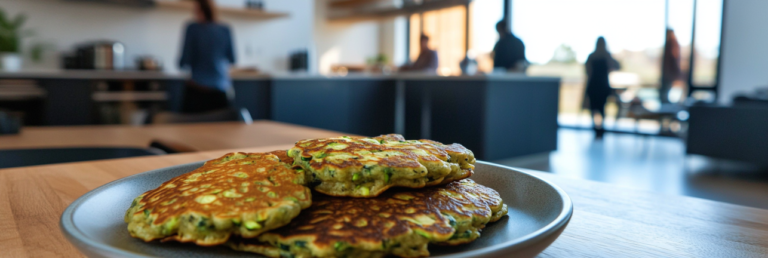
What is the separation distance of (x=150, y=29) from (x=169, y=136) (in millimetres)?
4845

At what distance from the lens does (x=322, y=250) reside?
344mm

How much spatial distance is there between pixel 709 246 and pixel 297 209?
40 cm

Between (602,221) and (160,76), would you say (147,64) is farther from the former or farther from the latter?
(602,221)

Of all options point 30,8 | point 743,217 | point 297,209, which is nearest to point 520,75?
point 743,217

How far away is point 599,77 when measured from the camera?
670 centimetres

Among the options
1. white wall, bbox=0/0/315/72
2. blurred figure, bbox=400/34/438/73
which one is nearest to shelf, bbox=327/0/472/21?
blurred figure, bbox=400/34/438/73

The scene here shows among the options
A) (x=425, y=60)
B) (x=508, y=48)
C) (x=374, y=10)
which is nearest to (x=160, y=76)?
(x=425, y=60)

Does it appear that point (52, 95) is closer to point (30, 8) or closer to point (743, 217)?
point (30, 8)

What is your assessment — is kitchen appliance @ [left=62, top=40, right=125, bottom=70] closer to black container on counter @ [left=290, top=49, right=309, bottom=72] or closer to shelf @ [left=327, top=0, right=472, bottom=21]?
black container on counter @ [left=290, top=49, right=309, bottom=72]

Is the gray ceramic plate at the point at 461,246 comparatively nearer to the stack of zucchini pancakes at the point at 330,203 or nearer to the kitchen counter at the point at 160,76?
the stack of zucchini pancakes at the point at 330,203

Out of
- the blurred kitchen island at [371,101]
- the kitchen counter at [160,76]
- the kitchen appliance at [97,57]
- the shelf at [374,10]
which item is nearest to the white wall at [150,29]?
the kitchen appliance at [97,57]

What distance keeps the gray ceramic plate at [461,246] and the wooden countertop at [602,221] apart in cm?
4

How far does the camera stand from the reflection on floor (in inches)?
138

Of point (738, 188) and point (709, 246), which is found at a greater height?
point (709, 246)
